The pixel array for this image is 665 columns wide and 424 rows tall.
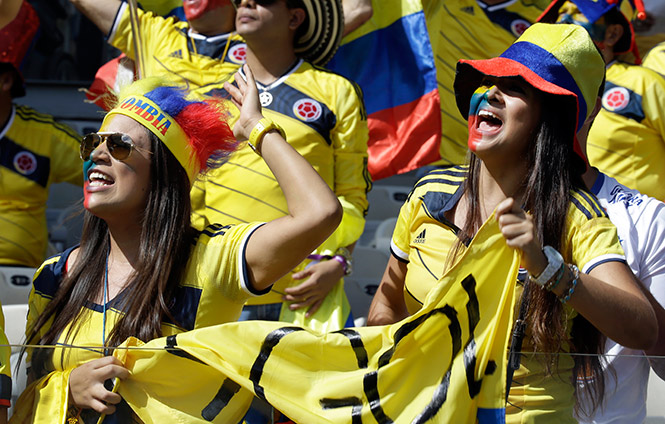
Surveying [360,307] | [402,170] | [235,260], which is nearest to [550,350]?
[235,260]

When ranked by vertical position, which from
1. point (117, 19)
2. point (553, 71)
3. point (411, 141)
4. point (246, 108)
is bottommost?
point (411, 141)

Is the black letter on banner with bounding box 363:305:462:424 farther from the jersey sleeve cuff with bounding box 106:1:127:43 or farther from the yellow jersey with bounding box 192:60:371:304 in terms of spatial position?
the jersey sleeve cuff with bounding box 106:1:127:43

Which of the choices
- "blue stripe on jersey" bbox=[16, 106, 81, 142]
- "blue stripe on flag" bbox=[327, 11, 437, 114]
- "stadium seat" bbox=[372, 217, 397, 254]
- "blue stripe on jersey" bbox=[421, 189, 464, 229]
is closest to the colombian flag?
"blue stripe on flag" bbox=[327, 11, 437, 114]

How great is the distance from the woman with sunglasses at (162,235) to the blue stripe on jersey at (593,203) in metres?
0.65

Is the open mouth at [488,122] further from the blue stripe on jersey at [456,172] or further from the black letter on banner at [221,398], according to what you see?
the black letter on banner at [221,398]

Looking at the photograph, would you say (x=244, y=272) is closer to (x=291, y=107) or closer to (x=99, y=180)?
(x=99, y=180)

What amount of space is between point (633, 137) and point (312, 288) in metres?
1.76

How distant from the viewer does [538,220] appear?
235cm

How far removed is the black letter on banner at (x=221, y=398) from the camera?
6.91 ft

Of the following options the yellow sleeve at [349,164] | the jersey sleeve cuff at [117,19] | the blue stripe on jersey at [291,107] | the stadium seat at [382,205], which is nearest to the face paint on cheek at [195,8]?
the jersey sleeve cuff at [117,19]

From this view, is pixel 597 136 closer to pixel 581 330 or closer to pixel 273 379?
pixel 581 330

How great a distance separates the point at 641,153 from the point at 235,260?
2.51 meters

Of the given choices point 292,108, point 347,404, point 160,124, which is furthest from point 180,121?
point 292,108

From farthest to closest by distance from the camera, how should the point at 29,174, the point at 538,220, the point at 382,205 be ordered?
the point at 382,205, the point at 29,174, the point at 538,220
